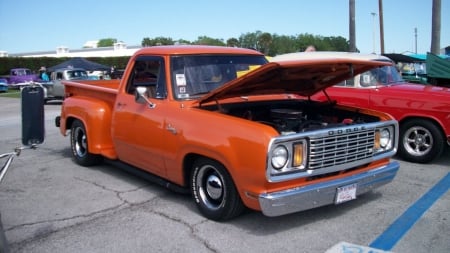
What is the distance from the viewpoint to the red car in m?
6.83

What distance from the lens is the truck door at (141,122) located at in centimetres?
502

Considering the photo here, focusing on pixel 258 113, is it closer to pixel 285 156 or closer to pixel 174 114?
pixel 174 114

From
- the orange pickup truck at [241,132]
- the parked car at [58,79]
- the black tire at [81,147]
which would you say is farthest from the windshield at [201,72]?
the parked car at [58,79]

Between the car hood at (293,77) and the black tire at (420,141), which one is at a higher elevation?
the car hood at (293,77)

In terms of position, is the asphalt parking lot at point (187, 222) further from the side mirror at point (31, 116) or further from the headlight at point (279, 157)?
the side mirror at point (31, 116)

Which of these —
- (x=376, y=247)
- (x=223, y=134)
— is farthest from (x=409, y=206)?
(x=223, y=134)

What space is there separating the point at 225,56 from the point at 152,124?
129 centimetres

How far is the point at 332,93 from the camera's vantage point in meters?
8.07

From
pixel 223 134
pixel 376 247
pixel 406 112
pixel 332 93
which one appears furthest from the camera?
pixel 332 93

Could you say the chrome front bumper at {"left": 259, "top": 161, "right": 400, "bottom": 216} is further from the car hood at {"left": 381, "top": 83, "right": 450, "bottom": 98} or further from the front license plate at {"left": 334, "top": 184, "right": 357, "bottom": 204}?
the car hood at {"left": 381, "top": 83, "right": 450, "bottom": 98}

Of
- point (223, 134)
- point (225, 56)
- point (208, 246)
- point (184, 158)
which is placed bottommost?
point (208, 246)

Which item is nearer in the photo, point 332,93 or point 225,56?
point 225,56

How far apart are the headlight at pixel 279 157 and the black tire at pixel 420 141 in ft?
13.3

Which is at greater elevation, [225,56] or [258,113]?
[225,56]
